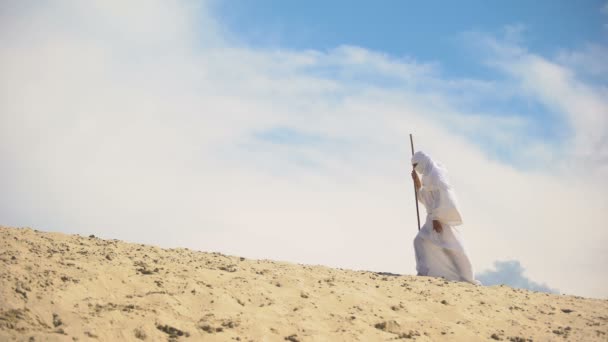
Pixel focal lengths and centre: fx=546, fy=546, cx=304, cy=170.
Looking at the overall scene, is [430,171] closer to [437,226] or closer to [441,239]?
[437,226]

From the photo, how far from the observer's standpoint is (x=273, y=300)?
20.7ft

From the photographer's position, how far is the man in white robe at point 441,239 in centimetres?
955

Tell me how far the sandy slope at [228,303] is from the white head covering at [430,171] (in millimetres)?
2232

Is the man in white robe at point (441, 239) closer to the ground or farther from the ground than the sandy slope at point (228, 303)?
farther from the ground

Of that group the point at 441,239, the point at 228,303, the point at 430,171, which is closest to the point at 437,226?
the point at 441,239

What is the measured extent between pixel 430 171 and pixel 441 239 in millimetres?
1273

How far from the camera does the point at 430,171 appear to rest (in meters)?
10.1

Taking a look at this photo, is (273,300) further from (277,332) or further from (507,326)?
(507,326)

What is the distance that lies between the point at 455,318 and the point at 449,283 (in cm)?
193

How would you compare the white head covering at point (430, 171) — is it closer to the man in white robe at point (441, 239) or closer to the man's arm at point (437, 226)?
the man in white robe at point (441, 239)

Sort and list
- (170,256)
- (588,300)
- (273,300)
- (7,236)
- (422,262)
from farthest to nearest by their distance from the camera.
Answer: (422,262)
(588,300)
(170,256)
(7,236)
(273,300)

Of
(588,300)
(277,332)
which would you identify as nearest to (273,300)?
(277,332)

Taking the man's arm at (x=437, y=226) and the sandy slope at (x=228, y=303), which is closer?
the sandy slope at (x=228, y=303)

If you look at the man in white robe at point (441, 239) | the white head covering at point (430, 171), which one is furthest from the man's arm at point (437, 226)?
the white head covering at point (430, 171)
